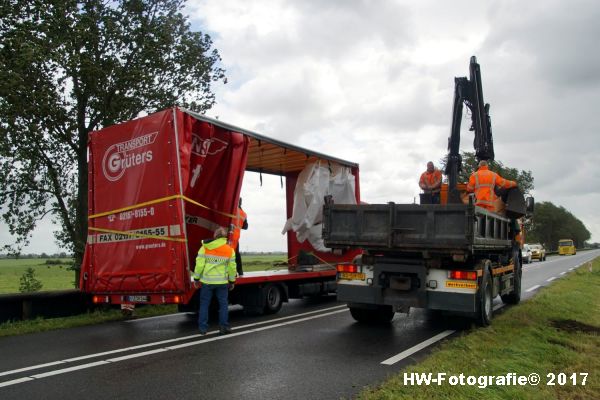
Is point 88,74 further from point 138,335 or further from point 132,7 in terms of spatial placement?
point 138,335

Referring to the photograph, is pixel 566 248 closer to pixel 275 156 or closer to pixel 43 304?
pixel 275 156

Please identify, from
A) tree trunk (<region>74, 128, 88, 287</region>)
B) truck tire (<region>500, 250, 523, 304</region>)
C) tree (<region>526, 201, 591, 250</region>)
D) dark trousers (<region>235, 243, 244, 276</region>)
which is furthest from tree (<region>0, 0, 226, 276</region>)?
tree (<region>526, 201, 591, 250</region>)

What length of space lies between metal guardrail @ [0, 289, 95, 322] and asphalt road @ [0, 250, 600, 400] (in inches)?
48.9

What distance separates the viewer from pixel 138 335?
7984mm

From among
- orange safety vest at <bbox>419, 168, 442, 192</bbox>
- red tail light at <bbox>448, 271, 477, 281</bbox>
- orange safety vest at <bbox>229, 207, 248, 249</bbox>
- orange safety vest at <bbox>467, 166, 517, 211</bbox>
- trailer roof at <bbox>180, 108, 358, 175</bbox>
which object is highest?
trailer roof at <bbox>180, 108, 358, 175</bbox>

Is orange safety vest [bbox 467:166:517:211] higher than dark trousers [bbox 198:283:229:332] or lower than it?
higher

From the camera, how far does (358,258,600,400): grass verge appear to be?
479 cm

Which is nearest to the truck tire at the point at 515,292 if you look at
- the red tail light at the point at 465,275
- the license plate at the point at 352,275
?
the red tail light at the point at 465,275

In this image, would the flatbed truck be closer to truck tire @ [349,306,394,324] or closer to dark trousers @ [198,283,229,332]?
truck tire @ [349,306,394,324]

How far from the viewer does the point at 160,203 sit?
8164 millimetres

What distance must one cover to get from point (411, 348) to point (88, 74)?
9479mm

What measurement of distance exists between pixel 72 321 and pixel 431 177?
25.6 ft

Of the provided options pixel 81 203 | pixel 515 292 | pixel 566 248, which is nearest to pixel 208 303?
pixel 81 203

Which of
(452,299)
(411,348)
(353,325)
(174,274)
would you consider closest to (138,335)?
(174,274)
